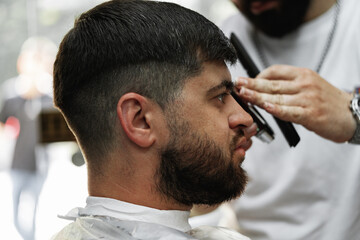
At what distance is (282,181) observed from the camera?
2.31m

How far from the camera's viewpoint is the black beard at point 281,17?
89.3 inches

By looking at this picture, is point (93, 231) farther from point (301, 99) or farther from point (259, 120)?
point (301, 99)

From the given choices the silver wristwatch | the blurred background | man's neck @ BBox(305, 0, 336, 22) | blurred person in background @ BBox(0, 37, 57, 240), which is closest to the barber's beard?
the silver wristwatch

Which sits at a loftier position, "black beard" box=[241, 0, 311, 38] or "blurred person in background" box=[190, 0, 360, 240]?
"black beard" box=[241, 0, 311, 38]

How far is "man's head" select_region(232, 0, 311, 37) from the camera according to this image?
2.25 metres

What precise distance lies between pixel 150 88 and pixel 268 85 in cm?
51

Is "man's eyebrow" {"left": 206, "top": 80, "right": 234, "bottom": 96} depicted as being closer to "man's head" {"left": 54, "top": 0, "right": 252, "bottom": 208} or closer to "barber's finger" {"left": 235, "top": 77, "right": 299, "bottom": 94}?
"man's head" {"left": 54, "top": 0, "right": 252, "bottom": 208}

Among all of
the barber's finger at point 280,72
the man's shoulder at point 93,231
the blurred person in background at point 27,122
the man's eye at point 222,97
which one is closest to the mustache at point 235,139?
the man's eye at point 222,97

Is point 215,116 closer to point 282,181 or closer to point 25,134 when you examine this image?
point 282,181

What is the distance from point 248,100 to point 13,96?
3.55m

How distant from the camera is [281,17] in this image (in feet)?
7.53

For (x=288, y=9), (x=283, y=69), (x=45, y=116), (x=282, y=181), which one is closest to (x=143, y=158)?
(x=283, y=69)

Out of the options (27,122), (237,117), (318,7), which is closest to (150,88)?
(237,117)

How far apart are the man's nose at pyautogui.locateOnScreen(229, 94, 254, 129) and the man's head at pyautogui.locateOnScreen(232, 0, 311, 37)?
754mm
